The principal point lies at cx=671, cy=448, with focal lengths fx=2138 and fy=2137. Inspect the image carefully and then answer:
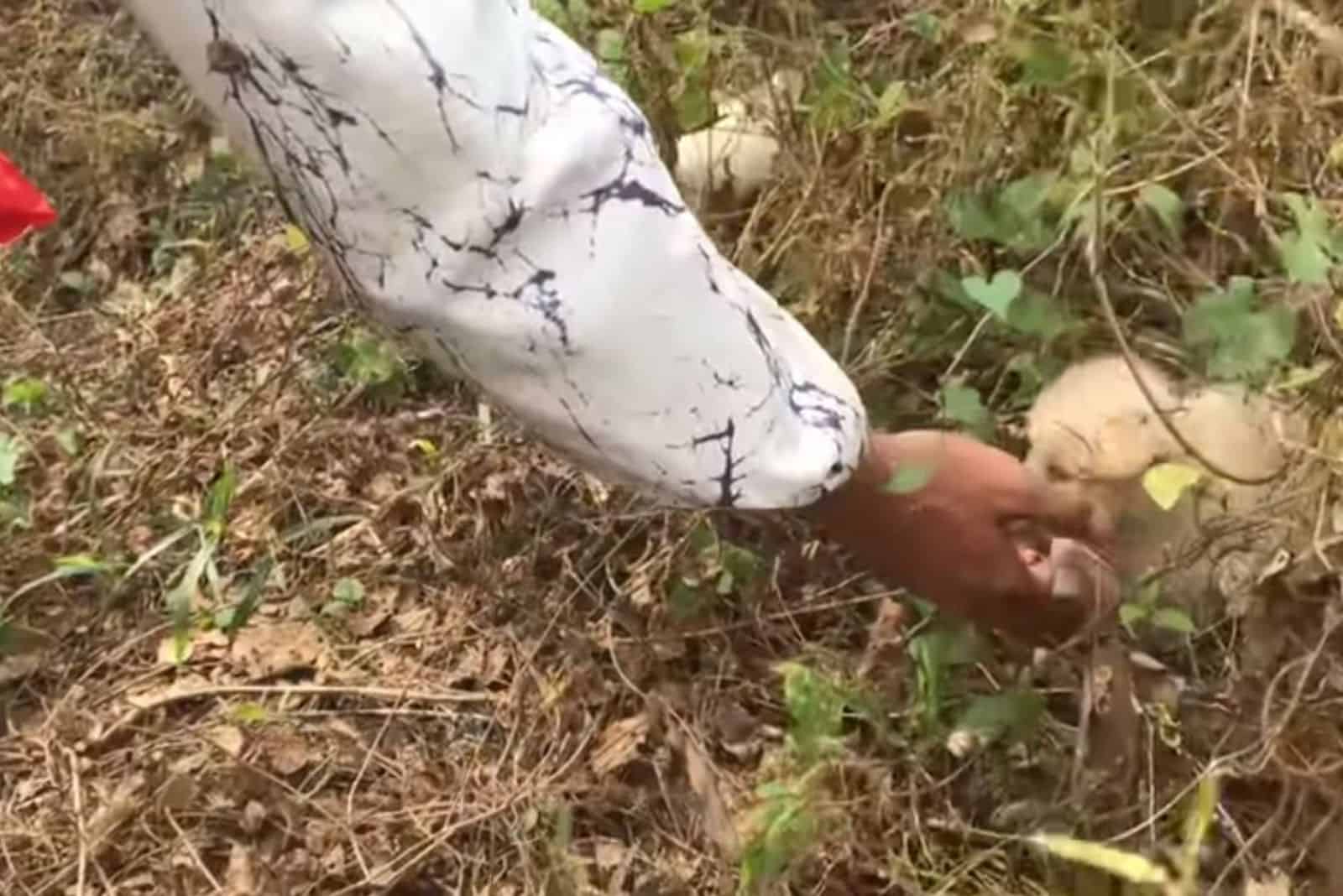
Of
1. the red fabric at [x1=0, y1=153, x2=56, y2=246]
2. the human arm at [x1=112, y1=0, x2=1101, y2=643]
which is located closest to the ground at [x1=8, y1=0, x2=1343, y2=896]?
the red fabric at [x1=0, y1=153, x2=56, y2=246]

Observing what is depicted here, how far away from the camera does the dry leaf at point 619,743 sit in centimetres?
128

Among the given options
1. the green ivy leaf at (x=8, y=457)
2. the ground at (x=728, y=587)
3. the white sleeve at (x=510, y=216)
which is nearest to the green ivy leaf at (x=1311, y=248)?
the ground at (x=728, y=587)

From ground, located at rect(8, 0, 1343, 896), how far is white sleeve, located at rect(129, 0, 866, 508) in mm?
366

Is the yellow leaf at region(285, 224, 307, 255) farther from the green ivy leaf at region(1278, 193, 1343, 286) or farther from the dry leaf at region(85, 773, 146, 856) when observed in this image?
the green ivy leaf at region(1278, 193, 1343, 286)

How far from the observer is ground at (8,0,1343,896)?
112 cm

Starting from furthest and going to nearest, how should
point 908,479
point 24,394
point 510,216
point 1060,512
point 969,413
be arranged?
1. point 24,394
2. point 969,413
3. point 1060,512
4. point 908,479
5. point 510,216

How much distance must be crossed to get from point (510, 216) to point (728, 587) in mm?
655

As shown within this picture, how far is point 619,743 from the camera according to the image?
129cm

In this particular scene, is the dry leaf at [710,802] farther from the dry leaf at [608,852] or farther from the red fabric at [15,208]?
the red fabric at [15,208]

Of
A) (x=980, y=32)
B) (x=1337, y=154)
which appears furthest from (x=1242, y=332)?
(x=980, y=32)

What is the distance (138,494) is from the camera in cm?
156

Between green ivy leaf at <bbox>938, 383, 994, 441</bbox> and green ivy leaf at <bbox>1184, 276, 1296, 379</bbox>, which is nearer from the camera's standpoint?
green ivy leaf at <bbox>1184, 276, 1296, 379</bbox>

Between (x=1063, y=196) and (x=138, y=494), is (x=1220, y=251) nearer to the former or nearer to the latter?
(x=1063, y=196)

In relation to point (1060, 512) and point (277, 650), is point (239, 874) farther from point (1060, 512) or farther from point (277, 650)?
point (1060, 512)
